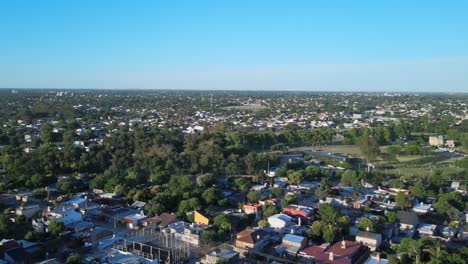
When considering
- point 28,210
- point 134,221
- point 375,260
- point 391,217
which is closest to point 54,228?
point 134,221

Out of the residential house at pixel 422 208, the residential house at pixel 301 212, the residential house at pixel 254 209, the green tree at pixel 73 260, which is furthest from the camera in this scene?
the residential house at pixel 422 208

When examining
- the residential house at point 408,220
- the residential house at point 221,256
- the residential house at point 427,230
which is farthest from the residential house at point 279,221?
the residential house at point 427,230

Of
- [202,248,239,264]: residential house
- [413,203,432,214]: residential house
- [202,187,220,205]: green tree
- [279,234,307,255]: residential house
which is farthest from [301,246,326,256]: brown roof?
[413,203,432,214]: residential house

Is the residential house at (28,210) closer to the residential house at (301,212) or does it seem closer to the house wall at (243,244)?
the house wall at (243,244)

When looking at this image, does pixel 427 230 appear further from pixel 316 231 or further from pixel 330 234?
pixel 316 231

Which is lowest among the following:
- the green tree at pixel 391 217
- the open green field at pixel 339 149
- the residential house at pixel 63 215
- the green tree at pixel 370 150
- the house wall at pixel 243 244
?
the open green field at pixel 339 149

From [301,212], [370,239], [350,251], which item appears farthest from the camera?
[301,212]

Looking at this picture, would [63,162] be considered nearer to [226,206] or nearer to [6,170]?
[6,170]

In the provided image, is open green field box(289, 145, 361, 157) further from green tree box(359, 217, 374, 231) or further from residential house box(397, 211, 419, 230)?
green tree box(359, 217, 374, 231)

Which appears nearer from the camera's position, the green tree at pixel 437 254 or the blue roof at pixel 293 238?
the green tree at pixel 437 254

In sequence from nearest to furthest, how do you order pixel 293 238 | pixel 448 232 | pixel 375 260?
1. pixel 375 260
2. pixel 293 238
3. pixel 448 232
